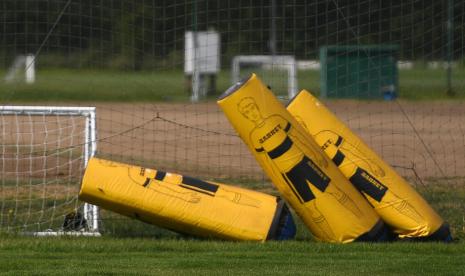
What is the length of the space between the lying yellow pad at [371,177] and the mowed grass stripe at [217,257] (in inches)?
11.9

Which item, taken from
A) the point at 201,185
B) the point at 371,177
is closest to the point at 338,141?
the point at 371,177

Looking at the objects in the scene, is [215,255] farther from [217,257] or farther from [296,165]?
[296,165]

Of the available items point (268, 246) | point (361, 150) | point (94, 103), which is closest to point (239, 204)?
point (268, 246)

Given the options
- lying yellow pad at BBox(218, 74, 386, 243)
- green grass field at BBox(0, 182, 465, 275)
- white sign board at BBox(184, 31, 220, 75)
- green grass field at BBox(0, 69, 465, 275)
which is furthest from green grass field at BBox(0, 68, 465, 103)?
green grass field at BBox(0, 182, 465, 275)

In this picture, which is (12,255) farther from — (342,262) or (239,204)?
(342,262)

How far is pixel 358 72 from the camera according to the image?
16.9 metres

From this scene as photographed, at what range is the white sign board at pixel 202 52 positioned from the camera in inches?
584

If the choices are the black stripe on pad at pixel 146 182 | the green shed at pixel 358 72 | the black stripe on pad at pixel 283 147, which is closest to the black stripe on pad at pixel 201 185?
the black stripe on pad at pixel 146 182

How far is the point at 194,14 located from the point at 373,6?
203 cm

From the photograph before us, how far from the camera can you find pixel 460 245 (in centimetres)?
1018

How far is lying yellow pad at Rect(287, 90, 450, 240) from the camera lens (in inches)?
406

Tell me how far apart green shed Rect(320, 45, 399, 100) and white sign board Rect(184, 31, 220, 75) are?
5.10 feet

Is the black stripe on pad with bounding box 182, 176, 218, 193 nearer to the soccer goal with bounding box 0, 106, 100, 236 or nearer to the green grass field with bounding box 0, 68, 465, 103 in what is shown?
the soccer goal with bounding box 0, 106, 100, 236

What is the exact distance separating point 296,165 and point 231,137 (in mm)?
7121
